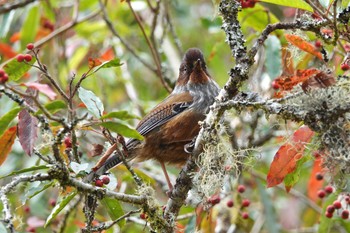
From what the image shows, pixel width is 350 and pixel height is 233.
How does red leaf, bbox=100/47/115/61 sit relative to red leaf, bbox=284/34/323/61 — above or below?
above

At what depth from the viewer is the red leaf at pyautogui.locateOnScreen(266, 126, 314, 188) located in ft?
10.3

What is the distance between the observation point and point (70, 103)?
287cm

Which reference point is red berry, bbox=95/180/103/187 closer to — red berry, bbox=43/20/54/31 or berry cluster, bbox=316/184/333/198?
berry cluster, bbox=316/184/333/198

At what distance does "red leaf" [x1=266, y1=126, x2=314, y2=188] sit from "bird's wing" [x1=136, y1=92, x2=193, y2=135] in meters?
1.33

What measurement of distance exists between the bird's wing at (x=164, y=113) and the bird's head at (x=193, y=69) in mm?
194

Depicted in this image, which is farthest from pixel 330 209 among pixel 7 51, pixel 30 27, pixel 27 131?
pixel 7 51

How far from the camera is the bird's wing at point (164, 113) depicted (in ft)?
14.8

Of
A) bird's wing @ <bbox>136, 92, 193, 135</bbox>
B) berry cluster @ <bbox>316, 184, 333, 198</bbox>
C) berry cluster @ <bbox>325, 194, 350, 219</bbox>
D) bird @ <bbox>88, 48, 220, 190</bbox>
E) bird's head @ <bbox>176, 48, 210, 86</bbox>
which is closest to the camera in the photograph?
berry cluster @ <bbox>325, 194, 350, 219</bbox>

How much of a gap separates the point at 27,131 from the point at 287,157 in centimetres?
122

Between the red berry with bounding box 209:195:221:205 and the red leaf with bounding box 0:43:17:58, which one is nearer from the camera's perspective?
the red berry with bounding box 209:195:221:205

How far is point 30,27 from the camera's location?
5777mm

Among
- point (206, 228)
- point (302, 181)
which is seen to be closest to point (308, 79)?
point (206, 228)

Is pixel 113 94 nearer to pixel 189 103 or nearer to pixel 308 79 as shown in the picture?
pixel 189 103

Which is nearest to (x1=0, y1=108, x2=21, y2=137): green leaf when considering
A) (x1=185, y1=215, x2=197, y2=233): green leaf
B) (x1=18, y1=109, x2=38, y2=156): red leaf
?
(x1=18, y1=109, x2=38, y2=156): red leaf
